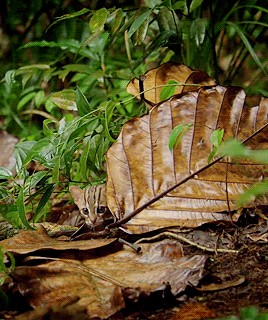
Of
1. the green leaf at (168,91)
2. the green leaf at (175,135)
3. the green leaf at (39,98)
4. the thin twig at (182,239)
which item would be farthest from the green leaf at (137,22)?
the green leaf at (39,98)

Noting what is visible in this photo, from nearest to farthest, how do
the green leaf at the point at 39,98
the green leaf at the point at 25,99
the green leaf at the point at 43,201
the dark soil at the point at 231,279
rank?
the dark soil at the point at 231,279 < the green leaf at the point at 43,201 < the green leaf at the point at 39,98 < the green leaf at the point at 25,99

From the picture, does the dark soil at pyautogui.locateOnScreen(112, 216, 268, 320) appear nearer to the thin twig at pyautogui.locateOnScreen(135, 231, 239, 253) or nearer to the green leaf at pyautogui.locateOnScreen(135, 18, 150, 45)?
the thin twig at pyautogui.locateOnScreen(135, 231, 239, 253)

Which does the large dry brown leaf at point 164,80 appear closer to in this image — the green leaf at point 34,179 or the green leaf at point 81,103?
the green leaf at point 81,103

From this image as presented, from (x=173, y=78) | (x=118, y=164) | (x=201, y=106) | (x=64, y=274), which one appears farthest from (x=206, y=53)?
(x=64, y=274)

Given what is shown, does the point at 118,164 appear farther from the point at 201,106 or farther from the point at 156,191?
the point at 201,106

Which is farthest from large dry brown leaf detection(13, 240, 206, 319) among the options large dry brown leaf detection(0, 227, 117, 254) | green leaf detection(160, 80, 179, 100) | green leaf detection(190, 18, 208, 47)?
green leaf detection(190, 18, 208, 47)

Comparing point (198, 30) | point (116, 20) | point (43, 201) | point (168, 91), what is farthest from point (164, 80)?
point (43, 201)

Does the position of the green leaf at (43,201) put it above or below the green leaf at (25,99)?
above
